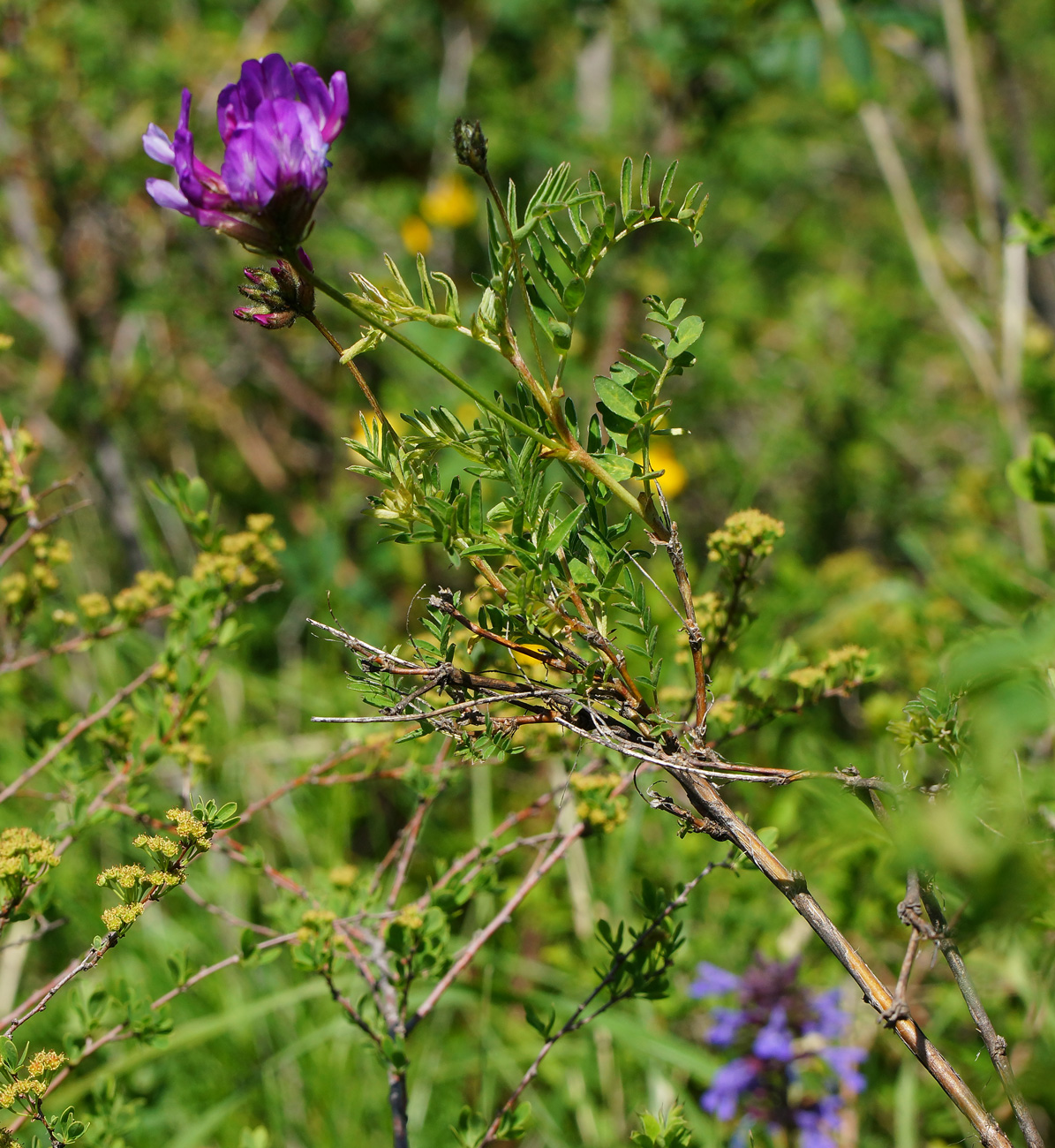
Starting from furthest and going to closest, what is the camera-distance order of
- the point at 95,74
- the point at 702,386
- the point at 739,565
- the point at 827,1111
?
the point at 702,386 < the point at 95,74 < the point at 827,1111 < the point at 739,565

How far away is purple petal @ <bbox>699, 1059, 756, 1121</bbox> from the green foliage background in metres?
0.04

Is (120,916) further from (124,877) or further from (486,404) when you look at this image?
(486,404)

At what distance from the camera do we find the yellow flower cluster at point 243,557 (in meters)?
1.14

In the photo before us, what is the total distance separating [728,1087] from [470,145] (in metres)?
1.24

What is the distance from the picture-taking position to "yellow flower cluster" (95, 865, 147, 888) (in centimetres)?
70

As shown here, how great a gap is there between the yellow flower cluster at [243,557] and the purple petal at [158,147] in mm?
504

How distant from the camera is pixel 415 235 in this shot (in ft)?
10.6

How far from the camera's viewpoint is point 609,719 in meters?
0.76

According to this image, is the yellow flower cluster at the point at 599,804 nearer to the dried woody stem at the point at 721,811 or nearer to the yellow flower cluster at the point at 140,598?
the dried woody stem at the point at 721,811

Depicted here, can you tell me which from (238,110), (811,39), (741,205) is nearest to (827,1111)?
(238,110)

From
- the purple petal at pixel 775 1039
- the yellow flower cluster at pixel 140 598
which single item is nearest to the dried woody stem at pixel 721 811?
the yellow flower cluster at pixel 140 598

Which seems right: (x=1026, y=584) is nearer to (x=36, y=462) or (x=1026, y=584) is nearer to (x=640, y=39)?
(x=640, y=39)

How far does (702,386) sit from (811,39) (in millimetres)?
910

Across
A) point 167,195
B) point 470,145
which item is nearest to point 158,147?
point 167,195
